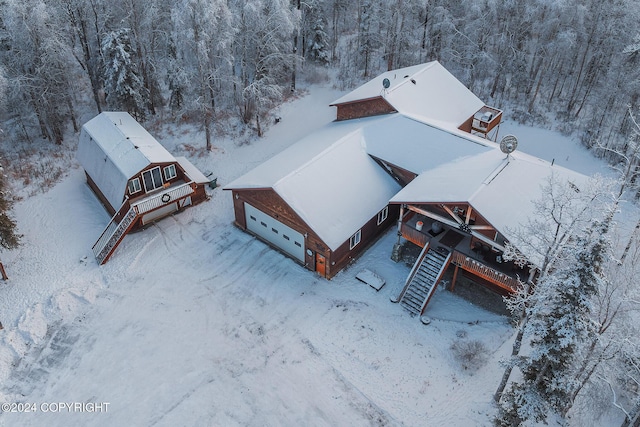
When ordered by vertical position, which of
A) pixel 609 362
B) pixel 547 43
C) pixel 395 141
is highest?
pixel 547 43

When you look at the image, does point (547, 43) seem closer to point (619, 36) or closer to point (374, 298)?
point (619, 36)

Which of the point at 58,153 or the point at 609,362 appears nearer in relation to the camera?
the point at 609,362

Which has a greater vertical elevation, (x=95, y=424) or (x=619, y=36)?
(x=619, y=36)

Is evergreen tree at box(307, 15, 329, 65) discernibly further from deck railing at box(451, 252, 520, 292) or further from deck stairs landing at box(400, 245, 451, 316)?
deck railing at box(451, 252, 520, 292)

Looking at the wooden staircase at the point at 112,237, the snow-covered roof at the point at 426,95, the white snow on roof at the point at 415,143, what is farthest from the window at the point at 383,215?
the wooden staircase at the point at 112,237

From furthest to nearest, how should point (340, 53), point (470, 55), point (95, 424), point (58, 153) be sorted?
point (340, 53) → point (470, 55) → point (58, 153) → point (95, 424)

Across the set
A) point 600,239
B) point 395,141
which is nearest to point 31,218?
point 395,141
